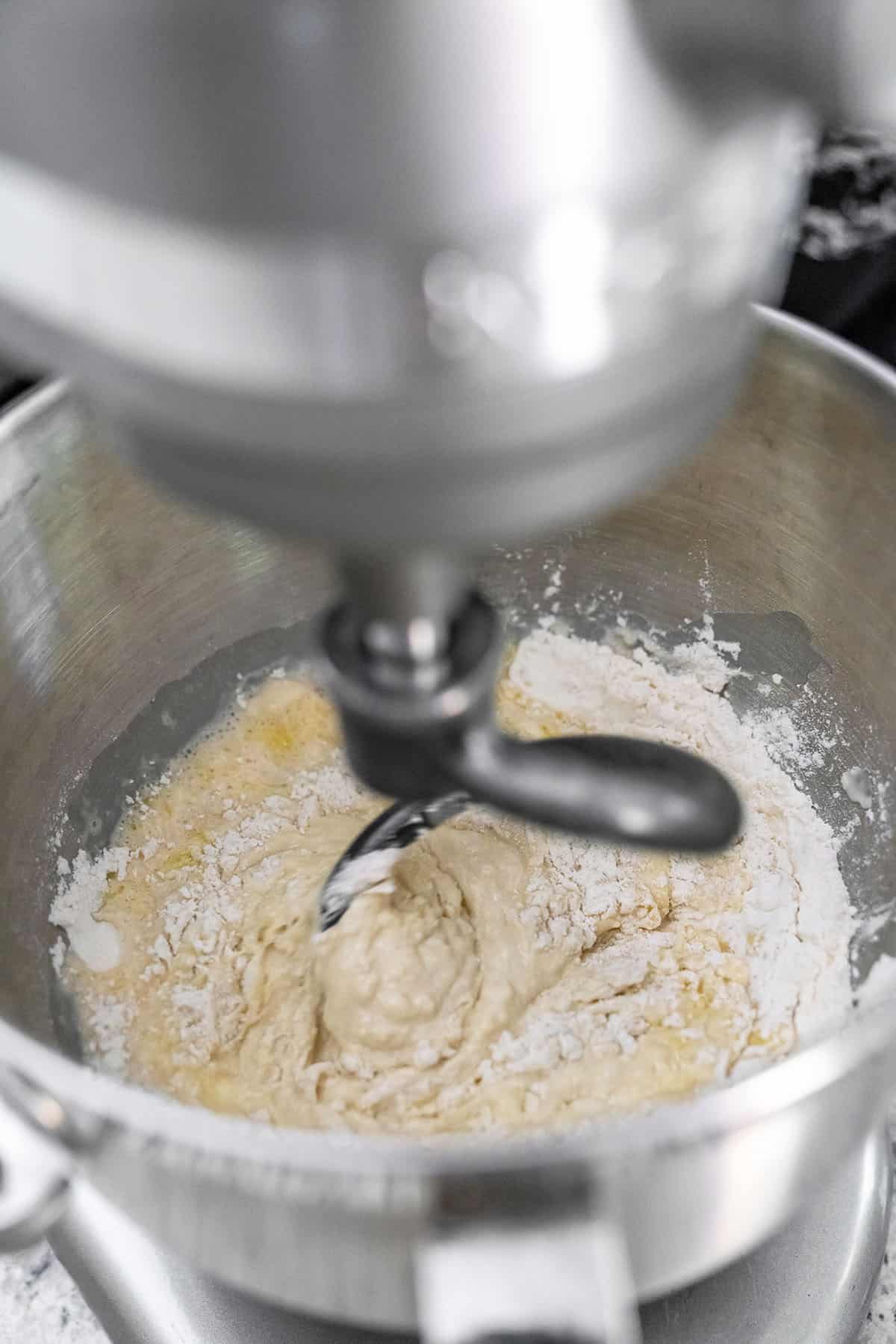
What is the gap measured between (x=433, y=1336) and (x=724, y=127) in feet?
1.38

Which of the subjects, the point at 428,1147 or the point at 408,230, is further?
the point at 428,1147

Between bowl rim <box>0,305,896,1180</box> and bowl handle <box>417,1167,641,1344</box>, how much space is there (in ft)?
0.03

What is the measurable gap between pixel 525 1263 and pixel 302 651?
599 mm

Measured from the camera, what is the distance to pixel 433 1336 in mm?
479

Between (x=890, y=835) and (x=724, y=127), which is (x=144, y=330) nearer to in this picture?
(x=724, y=127)

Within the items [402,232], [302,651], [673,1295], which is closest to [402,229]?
[402,232]

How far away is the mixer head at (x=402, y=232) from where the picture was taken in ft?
0.94

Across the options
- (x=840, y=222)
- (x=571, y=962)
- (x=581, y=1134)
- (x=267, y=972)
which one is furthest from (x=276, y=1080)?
(x=840, y=222)

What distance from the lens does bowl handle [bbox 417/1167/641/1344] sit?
1.51 feet

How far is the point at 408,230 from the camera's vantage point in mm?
285

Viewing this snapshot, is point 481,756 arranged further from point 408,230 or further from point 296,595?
point 296,595

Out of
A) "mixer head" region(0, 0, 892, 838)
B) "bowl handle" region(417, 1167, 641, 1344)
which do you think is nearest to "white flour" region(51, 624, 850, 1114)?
"bowl handle" region(417, 1167, 641, 1344)

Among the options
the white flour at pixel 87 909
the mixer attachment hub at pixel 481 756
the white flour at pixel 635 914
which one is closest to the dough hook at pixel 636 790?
the mixer attachment hub at pixel 481 756

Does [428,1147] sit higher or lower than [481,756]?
lower
